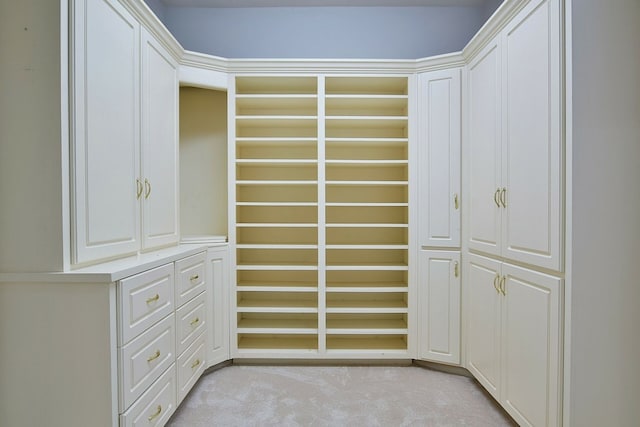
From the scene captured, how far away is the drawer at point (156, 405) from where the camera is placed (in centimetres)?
146

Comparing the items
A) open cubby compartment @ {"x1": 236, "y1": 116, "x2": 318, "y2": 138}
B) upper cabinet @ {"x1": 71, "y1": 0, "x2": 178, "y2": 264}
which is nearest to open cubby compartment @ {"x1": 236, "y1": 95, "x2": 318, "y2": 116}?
open cubby compartment @ {"x1": 236, "y1": 116, "x2": 318, "y2": 138}

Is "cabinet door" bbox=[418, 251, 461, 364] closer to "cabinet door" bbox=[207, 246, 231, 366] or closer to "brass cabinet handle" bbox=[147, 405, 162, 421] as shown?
"cabinet door" bbox=[207, 246, 231, 366]

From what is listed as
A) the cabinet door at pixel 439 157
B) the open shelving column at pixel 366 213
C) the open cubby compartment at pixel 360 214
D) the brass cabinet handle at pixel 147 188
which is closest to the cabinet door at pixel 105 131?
the brass cabinet handle at pixel 147 188

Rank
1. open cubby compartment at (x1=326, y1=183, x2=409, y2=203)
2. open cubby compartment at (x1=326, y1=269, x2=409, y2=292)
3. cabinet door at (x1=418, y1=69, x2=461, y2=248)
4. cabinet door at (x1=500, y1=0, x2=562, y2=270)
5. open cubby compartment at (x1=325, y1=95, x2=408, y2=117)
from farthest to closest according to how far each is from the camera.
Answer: open cubby compartment at (x1=326, y1=183, x2=409, y2=203), open cubby compartment at (x1=326, y1=269, x2=409, y2=292), open cubby compartment at (x1=325, y1=95, x2=408, y2=117), cabinet door at (x1=418, y1=69, x2=461, y2=248), cabinet door at (x1=500, y1=0, x2=562, y2=270)

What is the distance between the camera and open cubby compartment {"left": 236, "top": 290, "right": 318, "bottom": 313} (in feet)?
8.70

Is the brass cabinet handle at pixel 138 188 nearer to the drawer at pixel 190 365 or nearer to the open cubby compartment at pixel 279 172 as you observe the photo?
the drawer at pixel 190 365

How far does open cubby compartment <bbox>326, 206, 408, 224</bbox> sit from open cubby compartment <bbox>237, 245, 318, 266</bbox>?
0.34 meters

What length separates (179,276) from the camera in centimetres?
199

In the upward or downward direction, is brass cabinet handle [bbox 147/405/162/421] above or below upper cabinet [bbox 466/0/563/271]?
below

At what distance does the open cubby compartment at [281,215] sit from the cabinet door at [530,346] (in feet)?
5.12

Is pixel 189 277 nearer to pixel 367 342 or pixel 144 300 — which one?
pixel 144 300
